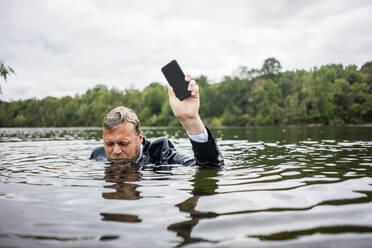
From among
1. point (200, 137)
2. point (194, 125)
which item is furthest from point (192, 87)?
point (200, 137)

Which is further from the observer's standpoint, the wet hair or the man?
the wet hair

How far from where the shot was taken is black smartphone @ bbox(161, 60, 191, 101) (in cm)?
329

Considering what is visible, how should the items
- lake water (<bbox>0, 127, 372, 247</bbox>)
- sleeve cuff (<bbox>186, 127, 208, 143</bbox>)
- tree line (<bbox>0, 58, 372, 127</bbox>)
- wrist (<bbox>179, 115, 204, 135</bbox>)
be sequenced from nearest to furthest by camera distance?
1. lake water (<bbox>0, 127, 372, 247</bbox>)
2. wrist (<bbox>179, 115, 204, 135</bbox>)
3. sleeve cuff (<bbox>186, 127, 208, 143</bbox>)
4. tree line (<bbox>0, 58, 372, 127</bbox>)

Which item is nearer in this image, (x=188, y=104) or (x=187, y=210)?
(x=187, y=210)

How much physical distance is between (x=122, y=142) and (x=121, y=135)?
16cm

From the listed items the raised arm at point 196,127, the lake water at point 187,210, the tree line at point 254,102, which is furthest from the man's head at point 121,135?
the tree line at point 254,102

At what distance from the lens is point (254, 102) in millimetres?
84812

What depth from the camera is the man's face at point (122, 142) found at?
4.38 meters

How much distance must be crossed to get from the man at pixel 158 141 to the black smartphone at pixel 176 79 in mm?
57

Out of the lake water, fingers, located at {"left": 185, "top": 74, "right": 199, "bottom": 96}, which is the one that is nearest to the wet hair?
the lake water

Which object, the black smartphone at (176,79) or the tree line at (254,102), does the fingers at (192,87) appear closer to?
the black smartphone at (176,79)

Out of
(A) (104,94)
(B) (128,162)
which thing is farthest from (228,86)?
(B) (128,162)

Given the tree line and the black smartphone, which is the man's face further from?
the tree line

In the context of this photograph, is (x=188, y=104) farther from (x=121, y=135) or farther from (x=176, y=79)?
(x=121, y=135)
